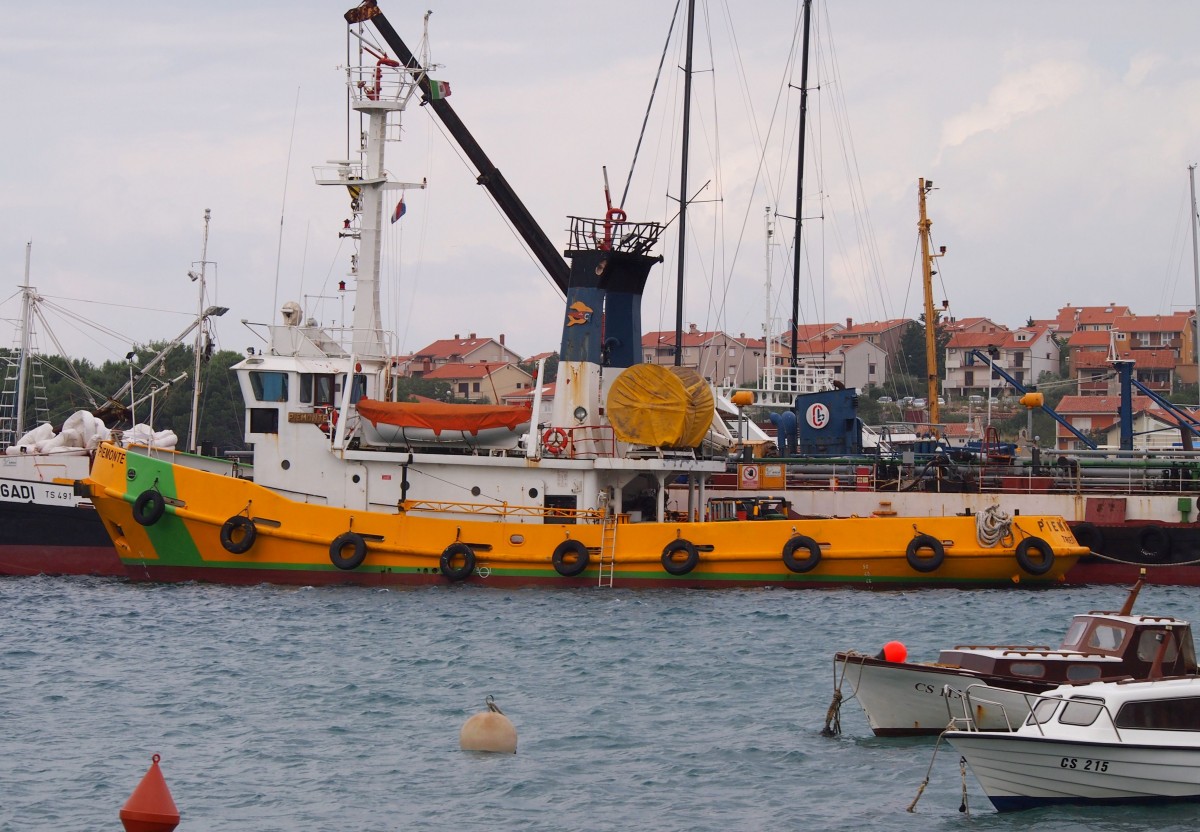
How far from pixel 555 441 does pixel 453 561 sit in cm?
264

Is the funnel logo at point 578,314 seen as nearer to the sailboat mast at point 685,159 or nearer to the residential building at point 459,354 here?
the sailboat mast at point 685,159

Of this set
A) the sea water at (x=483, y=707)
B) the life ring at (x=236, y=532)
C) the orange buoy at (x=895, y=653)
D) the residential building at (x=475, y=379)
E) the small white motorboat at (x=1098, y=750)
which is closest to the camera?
the small white motorboat at (x=1098, y=750)

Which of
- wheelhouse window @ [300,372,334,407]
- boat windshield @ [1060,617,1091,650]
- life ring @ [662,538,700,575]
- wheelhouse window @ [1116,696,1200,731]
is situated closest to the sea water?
life ring @ [662,538,700,575]

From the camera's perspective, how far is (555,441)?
2525 centimetres

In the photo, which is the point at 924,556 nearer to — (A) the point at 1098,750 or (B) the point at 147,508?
(A) the point at 1098,750

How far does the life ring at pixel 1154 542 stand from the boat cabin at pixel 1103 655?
13.0 metres

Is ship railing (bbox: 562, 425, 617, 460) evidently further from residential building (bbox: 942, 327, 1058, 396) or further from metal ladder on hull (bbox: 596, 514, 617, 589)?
residential building (bbox: 942, 327, 1058, 396)

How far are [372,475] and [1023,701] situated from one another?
14137mm

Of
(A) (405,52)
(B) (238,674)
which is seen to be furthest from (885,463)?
(B) (238,674)

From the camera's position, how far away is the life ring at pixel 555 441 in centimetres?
2519

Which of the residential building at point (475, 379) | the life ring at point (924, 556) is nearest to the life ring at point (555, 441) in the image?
the life ring at point (924, 556)

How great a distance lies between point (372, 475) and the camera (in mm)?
25469

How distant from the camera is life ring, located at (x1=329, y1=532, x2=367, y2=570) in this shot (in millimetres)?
→ 24328

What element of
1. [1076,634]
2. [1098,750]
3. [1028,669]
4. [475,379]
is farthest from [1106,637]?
[475,379]
